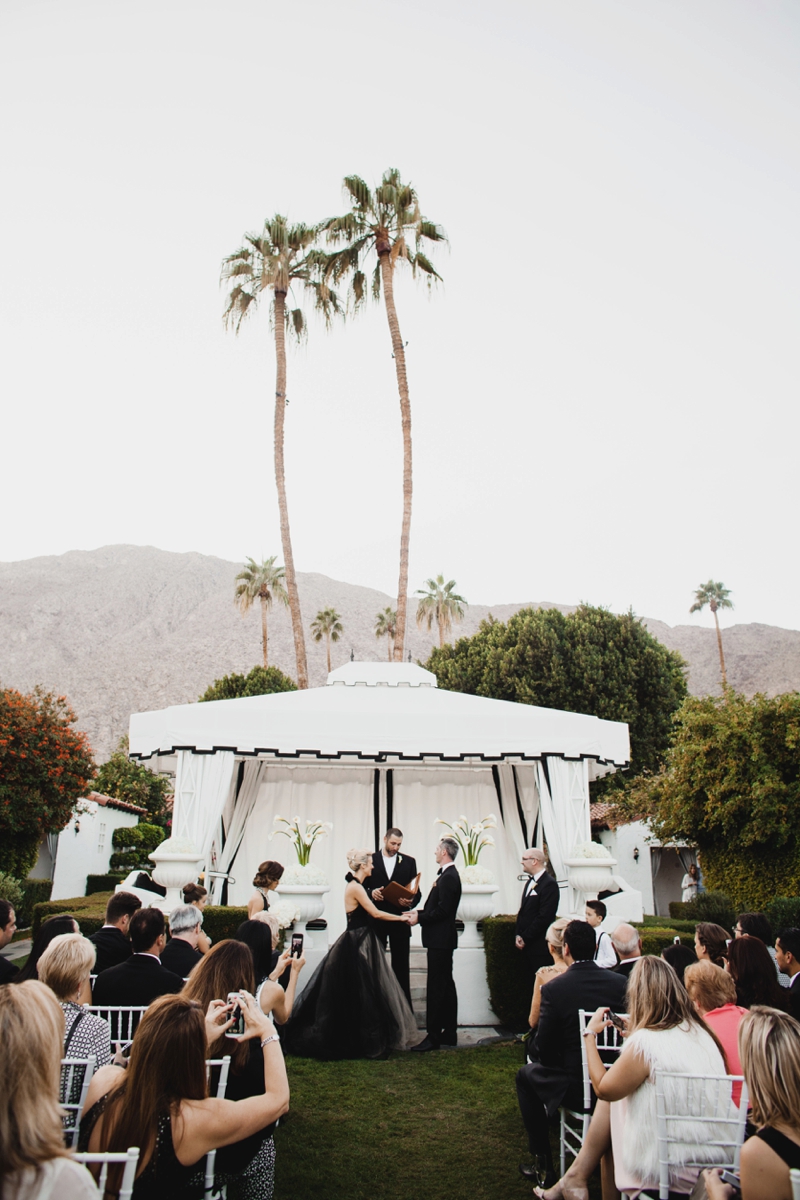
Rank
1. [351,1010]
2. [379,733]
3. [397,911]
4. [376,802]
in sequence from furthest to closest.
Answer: [376,802] → [379,733] → [397,911] → [351,1010]

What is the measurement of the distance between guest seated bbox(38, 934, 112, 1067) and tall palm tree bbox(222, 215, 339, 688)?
56.5 ft

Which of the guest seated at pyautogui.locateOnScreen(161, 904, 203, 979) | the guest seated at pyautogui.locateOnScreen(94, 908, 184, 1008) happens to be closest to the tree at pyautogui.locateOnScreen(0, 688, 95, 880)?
the guest seated at pyautogui.locateOnScreen(161, 904, 203, 979)

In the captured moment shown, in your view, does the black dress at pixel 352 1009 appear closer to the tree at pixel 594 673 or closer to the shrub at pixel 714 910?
the shrub at pixel 714 910

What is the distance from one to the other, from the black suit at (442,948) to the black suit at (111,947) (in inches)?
118

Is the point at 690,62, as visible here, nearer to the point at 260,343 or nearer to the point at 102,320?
the point at 260,343

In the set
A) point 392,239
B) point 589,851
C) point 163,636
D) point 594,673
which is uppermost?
point 163,636

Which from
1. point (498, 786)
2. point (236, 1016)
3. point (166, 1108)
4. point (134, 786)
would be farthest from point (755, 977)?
point (134, 786)

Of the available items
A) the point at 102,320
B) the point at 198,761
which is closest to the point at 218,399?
the point at 102,320

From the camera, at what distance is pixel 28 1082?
173 centimetres

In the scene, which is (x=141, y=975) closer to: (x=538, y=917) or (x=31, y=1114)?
(x=31, y=1114)

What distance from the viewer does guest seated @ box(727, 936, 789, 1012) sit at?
420 cm

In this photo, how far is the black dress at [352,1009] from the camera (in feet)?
21.3

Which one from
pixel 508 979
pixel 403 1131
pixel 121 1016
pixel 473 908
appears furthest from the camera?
pixel 473 908

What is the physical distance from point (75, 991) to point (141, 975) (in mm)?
851
